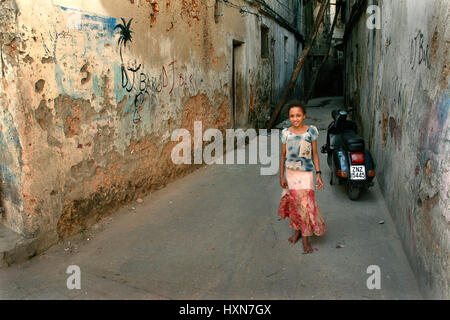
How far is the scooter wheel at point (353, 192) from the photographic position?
197 inches

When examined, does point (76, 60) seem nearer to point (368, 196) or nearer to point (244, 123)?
point (368, 196)

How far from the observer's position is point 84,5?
4.04 m

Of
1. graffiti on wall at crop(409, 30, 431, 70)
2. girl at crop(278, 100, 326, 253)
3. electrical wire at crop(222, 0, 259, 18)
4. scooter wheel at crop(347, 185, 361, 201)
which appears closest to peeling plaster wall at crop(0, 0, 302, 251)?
electrical wire at crop(222, 0, 259, 18)

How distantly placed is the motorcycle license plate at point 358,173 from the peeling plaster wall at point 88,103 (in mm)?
2693

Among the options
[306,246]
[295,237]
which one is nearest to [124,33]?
[295,237]

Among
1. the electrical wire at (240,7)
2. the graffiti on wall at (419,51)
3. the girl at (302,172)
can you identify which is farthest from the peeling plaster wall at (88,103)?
the graffiti on wall at (419,51)

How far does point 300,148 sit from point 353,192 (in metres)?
1.77

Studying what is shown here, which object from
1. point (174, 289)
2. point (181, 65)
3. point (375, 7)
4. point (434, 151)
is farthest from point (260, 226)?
point (375, 7)

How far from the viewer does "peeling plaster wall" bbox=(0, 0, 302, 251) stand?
3.47 m

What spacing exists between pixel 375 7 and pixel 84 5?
511cm

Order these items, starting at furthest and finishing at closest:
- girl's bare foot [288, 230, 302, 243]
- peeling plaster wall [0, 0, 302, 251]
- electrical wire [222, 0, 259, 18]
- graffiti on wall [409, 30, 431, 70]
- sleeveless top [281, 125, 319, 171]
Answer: electrical wire [222, 0, 259, 18]
girl's bare foot [288, 230, 302, 243]
sleeveless top [281, 125, 319, 171]
peeling plaster wall [0, 0, 302, 251]
graffiti on wall [409, 30, 431, 70]

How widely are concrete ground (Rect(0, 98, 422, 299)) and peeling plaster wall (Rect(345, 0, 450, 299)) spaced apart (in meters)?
0.32

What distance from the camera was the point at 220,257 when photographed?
3615 mm

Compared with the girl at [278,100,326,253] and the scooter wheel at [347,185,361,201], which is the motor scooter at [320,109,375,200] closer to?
the scooter wheel at [347,185,361,201]
